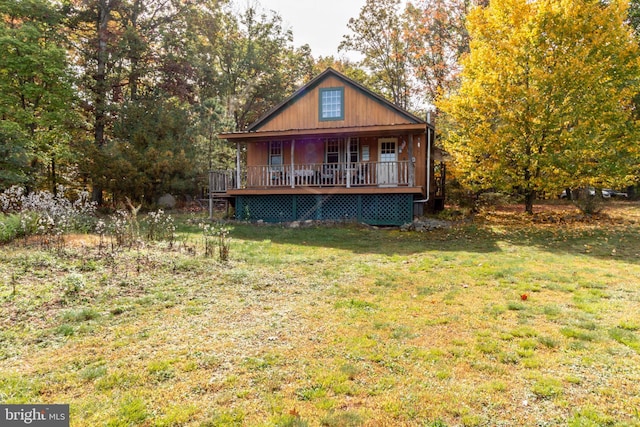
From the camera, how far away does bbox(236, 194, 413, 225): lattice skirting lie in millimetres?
14625

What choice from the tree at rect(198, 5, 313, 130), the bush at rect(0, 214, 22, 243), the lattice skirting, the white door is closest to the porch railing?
the white door

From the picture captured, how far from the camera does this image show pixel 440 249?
1024 centimetres

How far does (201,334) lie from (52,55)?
65.3 feet

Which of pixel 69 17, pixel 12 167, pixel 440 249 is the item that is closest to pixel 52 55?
pixel 69 17

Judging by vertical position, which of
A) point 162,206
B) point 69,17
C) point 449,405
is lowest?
point 449,405

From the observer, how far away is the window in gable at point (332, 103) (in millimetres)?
16453

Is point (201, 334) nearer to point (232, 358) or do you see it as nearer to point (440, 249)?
point (232, 358)

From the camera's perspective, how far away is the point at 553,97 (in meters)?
13.5

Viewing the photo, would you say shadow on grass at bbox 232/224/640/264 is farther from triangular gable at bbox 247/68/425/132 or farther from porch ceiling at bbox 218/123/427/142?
triangular gable at bbox 247/68/425/132

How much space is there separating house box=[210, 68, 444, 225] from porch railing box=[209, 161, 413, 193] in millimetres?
40

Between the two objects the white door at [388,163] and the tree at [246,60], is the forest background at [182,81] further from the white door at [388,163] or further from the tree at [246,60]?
→ the white door at [388,163]

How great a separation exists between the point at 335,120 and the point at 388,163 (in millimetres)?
3346

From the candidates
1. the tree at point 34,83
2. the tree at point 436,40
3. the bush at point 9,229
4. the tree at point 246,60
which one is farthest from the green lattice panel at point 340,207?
the tree at point 246,60

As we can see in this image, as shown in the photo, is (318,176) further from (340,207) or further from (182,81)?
(182,81)
